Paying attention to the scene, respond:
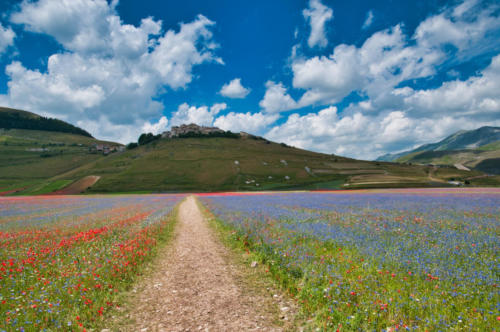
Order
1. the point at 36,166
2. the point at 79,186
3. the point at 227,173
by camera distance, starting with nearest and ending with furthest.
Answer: the point at 79,186 → the point at 227,173 → the point at 36,166

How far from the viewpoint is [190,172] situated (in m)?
124

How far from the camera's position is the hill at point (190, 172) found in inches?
3937

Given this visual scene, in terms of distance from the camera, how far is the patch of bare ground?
19.3ft

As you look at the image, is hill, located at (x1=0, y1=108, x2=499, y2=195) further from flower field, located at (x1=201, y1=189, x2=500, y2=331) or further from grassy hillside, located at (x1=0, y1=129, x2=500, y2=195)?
flower field, located at (x1=201, y1=189, x2=500, y2=331)

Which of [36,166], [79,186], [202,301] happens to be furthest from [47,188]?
[202,301]

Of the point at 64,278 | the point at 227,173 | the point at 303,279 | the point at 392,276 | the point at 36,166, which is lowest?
the point at 64,278

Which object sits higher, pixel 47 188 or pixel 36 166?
pixel 36 166

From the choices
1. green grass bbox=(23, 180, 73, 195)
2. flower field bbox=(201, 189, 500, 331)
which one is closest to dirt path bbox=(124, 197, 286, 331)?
flower field bbox=(201, 189, 500, 331)

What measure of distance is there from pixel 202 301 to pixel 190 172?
12062cm

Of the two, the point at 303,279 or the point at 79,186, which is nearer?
the point at 303,279

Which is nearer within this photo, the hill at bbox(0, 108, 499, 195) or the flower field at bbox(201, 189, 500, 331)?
the flower field at bbox(201, 189, 500, 331)

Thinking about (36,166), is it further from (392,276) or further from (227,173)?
(392,276)

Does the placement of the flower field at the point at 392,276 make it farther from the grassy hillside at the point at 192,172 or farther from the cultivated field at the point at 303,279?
the grassy hillside at the point at 192,172

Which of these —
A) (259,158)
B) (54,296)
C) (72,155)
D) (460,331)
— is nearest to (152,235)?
(54,296)
